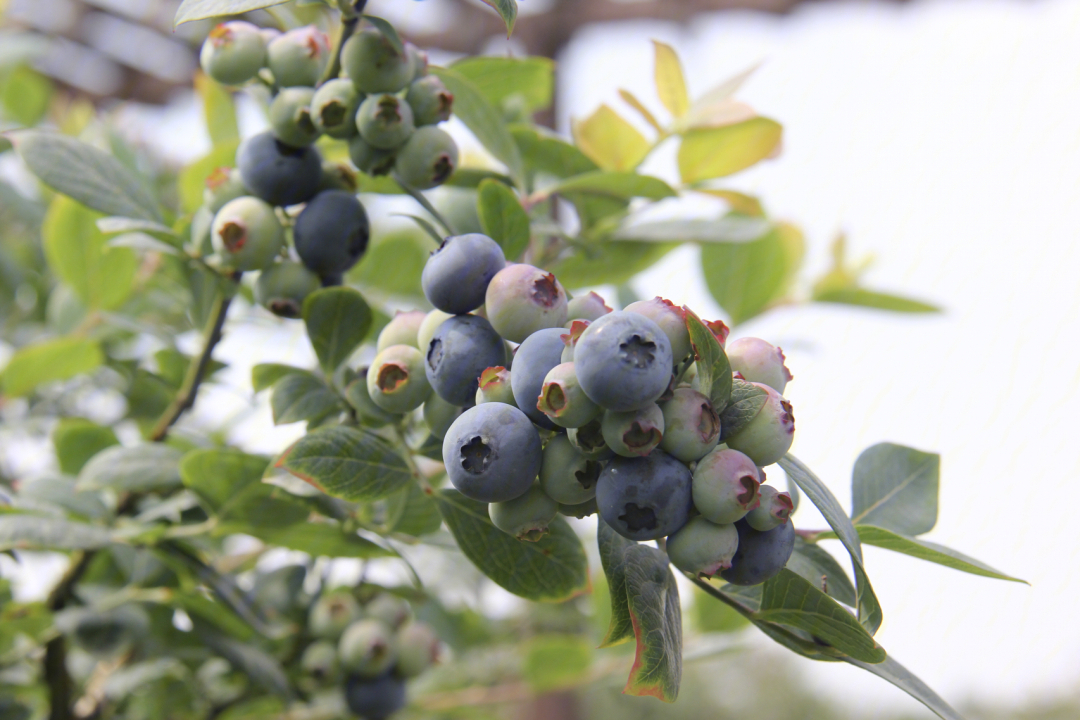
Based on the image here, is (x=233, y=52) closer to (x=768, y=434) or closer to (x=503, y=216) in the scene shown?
(x=503, y=216)

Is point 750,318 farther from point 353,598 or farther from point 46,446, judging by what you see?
point 46,446

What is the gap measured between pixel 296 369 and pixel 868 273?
0.80 meters

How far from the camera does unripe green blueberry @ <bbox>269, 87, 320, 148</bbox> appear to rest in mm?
523

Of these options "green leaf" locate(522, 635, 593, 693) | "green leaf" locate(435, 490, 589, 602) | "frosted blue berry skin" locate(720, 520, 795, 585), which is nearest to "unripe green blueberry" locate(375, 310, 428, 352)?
"green leaf" locate(435, 490, 589, 602)

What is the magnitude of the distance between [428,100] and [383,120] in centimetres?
4

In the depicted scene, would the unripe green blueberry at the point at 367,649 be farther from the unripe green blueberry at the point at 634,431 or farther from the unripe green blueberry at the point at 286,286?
the unripe green blueberry at the point at 634,431

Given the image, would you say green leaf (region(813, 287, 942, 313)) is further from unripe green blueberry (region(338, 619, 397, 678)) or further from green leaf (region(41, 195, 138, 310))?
green leaf (region(41, 195, 138, 310))

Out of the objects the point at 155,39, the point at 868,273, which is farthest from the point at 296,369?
the point at 155,39

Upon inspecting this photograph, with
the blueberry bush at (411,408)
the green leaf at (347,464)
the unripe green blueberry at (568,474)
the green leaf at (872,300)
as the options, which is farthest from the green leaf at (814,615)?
A: the green leaf at (872,300)

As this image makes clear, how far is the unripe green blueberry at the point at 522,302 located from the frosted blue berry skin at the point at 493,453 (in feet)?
0.16

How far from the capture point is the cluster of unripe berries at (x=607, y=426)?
336 millimetres

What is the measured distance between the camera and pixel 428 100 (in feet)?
1.72

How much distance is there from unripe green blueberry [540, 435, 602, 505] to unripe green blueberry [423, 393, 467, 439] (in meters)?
0.08

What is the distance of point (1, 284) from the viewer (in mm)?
1156
